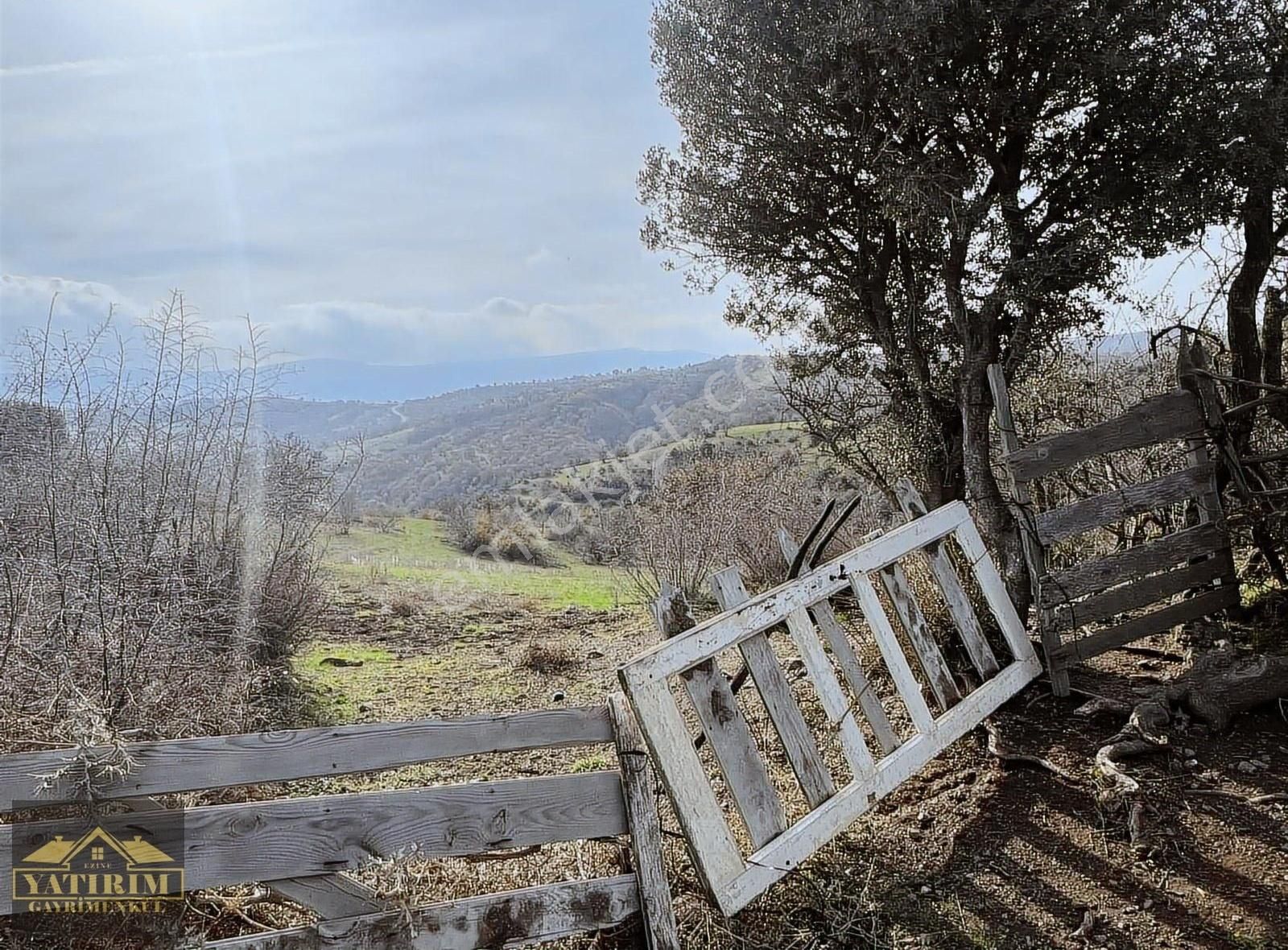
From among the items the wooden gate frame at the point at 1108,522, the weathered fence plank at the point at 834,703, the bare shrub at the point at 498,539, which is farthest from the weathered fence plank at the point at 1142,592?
the bare shrub at the point at 498,539

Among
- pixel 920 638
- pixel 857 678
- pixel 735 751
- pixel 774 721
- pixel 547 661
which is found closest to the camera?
pixel 735 751

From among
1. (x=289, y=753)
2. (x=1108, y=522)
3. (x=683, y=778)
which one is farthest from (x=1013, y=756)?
(x=289, y=753)

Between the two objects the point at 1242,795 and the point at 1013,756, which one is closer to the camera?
the point at 1242,795

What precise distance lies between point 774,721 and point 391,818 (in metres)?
Answer: 1.35

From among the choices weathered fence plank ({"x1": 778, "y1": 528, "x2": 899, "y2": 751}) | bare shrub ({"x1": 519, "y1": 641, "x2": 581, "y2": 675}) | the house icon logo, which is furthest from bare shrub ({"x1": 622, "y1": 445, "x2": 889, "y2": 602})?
the house icon logo

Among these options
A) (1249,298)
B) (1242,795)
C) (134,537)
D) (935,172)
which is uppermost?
(935,172)

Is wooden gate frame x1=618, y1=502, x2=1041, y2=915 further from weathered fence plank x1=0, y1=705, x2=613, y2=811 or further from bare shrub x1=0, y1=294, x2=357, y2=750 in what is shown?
bare shrub x1=0, y1=294, x2=357, y2=750

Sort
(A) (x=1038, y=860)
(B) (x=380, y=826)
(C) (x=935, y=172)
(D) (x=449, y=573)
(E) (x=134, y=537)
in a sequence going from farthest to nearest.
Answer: (D) (x=449, y=573) → (C) (x=935, y=172) → (E) (x=134, y=537) → (A) (x=1038, y=860) → (B) (x=380, y=826)

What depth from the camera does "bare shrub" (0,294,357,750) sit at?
3.70m

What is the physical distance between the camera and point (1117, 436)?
4.30m

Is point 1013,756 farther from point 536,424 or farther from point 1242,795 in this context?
point 536,424

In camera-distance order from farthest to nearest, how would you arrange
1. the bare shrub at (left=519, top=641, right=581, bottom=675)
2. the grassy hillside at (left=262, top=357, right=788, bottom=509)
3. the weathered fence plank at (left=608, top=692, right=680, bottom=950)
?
the grassy hillside at (left=262, top=357, right=788, bottom=509) → the bare shrub at (left=519, top=641, right=581, bottom=675) → the weathered fence plank at (left=608, top=692, right=680, bottom=950)

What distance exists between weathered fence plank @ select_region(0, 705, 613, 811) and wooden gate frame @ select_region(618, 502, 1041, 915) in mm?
277

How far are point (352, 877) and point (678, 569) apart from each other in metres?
5.71
